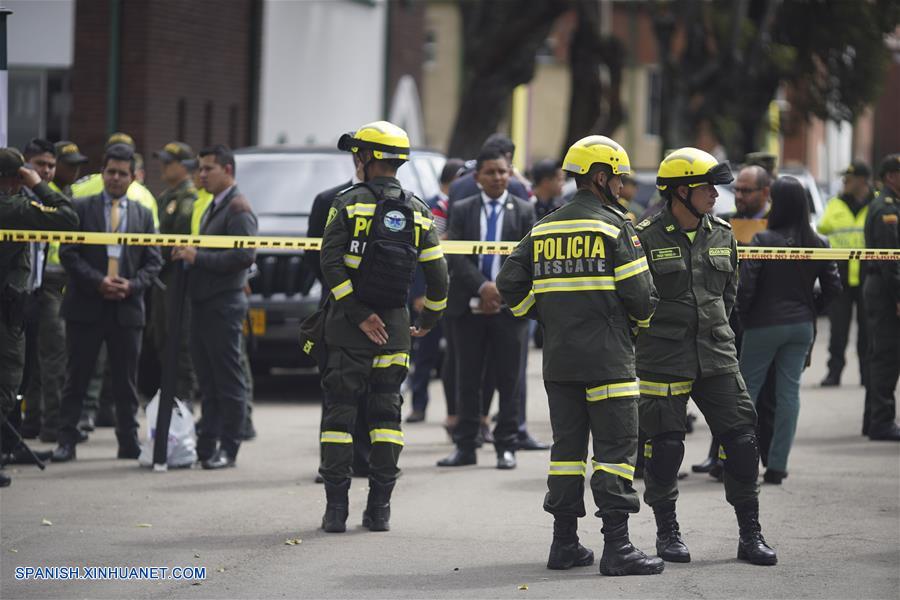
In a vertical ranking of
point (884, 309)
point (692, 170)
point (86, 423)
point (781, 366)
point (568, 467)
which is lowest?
point (86, 423)

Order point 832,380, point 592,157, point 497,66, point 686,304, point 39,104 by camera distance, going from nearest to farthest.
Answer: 1. point 592,157
2. point 686,304
3. point 832,380
4. point 39,104
5. point 497,66

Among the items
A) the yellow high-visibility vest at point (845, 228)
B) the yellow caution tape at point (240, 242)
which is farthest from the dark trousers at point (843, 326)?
the yellow caution tape at point (240, 242)

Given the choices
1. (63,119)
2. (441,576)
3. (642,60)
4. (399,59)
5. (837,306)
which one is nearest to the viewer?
(441,576)

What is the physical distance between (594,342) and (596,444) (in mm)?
477

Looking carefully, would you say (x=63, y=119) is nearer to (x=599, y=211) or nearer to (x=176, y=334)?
(x=176, y=334)

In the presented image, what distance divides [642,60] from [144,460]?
46.4 m

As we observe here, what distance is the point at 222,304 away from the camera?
34.5 feet

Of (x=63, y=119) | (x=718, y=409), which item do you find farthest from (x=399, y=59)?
(x=718, y=409)

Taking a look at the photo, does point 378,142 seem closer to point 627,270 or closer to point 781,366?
point 627,270

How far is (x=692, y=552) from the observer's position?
25.7 ft

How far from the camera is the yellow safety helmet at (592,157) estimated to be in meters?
7.31

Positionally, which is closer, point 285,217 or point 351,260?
point 351,260

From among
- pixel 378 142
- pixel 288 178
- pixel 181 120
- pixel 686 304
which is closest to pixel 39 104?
pixel 181 120

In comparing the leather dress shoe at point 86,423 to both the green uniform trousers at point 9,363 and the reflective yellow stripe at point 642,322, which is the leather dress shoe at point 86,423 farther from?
the reflective yellow stripe at point 642,322
